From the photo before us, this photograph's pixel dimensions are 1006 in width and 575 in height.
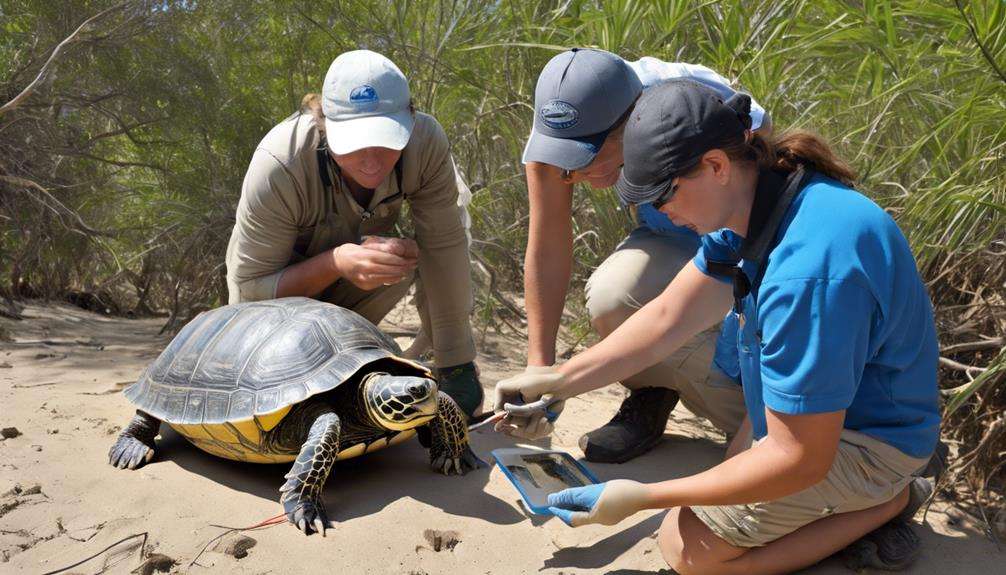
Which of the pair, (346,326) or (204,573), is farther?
(346,326)

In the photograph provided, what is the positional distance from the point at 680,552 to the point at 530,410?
1.78 ft

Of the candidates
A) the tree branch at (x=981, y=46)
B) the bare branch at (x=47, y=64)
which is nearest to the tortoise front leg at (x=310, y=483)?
the tree branch at (x=981, y=46)

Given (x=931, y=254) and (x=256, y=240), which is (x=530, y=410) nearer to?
(x=256, y=240)

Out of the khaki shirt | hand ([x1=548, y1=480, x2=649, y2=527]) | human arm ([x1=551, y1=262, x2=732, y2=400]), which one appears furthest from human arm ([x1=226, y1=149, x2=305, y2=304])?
hand ([x1=548, y1=480, x2=649, y2=527])

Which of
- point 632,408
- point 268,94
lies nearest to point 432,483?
point 632,408

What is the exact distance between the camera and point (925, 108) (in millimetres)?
A: 2953

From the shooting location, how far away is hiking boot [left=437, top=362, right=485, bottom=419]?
3.12 metres

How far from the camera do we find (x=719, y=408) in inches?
109

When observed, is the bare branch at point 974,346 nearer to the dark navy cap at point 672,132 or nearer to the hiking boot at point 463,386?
the dark navy cap at point 672,132

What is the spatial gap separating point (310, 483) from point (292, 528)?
13 cm

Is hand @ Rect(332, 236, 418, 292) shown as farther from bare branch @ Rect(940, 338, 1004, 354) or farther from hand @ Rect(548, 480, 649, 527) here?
bare branch @ Rect(940, 338, 1004, 354)

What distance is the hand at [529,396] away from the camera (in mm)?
2326

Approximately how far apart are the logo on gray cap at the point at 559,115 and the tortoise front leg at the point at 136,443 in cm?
167

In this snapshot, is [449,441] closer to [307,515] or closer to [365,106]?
[307,515]
